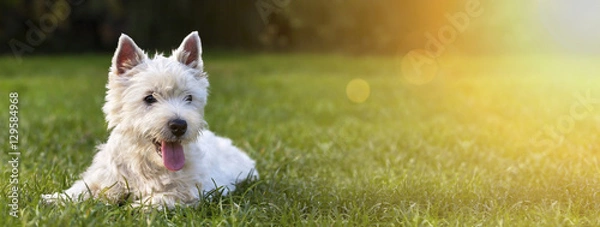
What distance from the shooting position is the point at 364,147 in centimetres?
838

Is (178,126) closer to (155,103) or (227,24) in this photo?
(155,103)

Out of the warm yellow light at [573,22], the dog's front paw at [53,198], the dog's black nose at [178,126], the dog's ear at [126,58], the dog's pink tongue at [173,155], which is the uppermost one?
the warm yellow light at [573,22]

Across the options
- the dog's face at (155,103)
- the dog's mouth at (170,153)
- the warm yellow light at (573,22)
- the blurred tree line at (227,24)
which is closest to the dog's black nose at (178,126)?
the dog's face at (155,103)

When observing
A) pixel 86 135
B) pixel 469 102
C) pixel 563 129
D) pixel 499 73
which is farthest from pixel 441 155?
pixel 499 73

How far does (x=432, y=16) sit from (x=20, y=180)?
1914 centimetres

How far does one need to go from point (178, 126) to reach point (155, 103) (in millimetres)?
254

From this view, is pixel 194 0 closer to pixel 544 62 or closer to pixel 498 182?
pixel 544 62

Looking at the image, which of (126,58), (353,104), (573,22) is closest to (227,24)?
(573,22)

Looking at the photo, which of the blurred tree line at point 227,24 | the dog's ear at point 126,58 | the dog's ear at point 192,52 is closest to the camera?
the dog's ear at point 126,58

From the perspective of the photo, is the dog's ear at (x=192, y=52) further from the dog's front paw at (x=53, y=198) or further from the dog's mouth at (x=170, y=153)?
the dog's front paw at (x=53, y=198)

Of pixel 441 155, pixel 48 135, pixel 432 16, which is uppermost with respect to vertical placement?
pixel 432 16

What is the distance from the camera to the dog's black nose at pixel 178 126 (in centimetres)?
442

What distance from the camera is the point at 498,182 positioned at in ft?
19.5

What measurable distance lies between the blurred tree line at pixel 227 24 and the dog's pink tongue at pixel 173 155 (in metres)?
16.8
